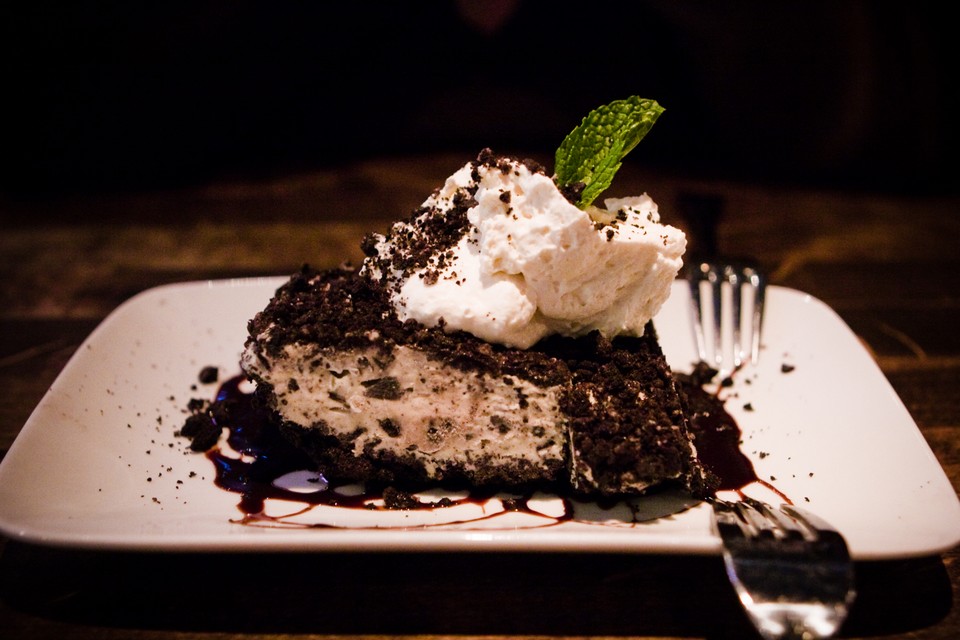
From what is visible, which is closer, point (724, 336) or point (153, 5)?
point (724, 336)

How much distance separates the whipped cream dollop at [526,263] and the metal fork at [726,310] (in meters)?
0.65

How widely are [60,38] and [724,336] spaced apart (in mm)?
4641

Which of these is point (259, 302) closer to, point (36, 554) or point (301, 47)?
point (36, 554)

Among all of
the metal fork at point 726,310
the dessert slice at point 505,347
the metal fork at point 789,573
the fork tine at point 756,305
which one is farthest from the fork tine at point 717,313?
the metal fork at point 789,573

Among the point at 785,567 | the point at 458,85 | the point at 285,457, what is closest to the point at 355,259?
the point at 285,457

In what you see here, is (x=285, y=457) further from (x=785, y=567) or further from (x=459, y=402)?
(x=785, y=567)

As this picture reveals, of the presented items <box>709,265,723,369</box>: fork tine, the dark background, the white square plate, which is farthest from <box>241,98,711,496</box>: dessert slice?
the dark background

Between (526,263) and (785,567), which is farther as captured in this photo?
(526,263)

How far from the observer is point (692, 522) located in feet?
6.16

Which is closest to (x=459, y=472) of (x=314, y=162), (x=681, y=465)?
(x=681, y=465)

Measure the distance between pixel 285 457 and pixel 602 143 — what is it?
1.31 m

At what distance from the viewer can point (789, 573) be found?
1516 mm

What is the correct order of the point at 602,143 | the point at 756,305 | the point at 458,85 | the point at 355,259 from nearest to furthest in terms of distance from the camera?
the point at 602,143
the point at 756,305
the point at 355,259
the point at 458,85

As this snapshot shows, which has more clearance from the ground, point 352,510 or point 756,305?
point 756,305
